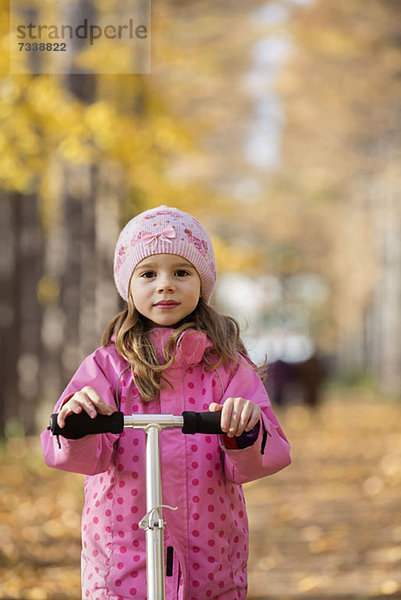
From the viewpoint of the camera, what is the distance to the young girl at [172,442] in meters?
2.86

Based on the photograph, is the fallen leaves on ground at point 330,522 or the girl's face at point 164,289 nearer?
the girl's face at point 164,289

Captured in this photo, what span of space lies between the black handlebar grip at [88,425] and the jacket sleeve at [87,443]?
0.09m

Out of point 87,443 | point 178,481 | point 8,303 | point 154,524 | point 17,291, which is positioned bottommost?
point 154,524

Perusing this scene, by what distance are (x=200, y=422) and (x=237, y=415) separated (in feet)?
0.36

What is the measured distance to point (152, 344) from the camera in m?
3.06

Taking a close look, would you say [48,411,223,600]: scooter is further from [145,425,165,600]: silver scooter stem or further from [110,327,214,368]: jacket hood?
[110,327,214,368]: jacket hood

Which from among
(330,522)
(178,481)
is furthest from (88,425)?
(330,522)

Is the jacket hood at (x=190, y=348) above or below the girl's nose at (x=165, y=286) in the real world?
below

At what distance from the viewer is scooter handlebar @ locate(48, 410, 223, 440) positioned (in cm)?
262

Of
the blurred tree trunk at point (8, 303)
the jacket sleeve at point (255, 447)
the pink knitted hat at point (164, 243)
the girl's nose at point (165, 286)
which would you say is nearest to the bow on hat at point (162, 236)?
the pink knitted hat at point (164, 243)

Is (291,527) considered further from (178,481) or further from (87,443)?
(87,443)

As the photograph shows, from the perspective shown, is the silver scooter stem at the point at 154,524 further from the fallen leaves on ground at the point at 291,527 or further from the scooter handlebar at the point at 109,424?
the fallen leaves on ground at the point at 291,527

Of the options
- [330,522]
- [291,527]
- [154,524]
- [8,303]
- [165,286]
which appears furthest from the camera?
[8,303]

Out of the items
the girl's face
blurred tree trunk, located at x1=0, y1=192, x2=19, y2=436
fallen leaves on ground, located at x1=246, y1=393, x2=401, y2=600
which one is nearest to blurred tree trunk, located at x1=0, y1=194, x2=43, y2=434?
blurred tree trunk, located at x1=0, y1=192, x2=19, y2=436
